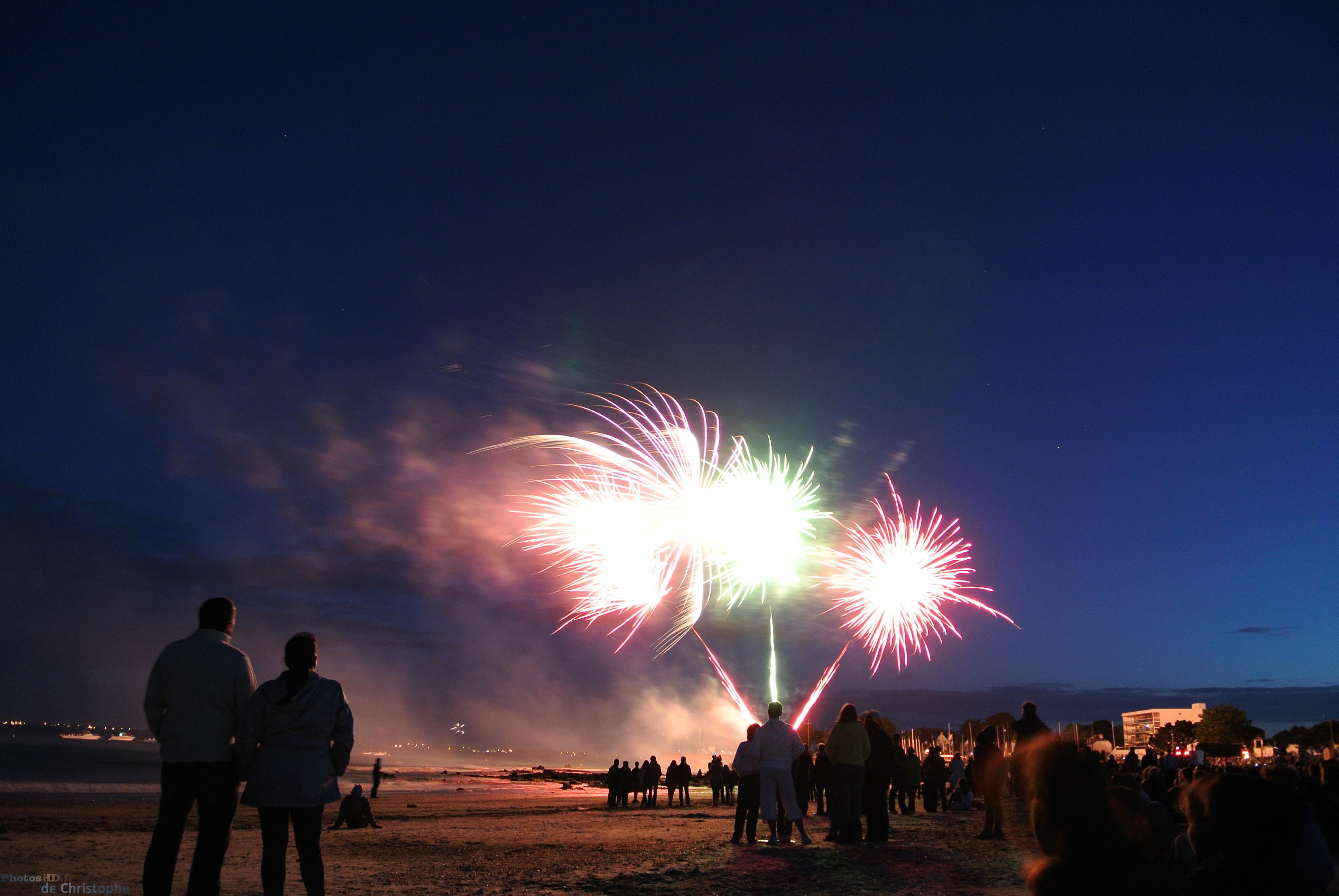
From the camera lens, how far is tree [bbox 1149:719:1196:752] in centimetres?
11309

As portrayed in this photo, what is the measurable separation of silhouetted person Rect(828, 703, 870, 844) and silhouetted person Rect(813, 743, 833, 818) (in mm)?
4212

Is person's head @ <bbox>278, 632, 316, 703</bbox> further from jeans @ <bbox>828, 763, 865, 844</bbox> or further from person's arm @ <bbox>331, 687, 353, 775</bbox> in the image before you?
jeans @ <bbox>828, 763, 865, 844</bbox>

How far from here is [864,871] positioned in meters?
7.77

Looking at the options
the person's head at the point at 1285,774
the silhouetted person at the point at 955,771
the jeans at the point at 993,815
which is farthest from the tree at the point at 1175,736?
the person's head at the point at 1285,774

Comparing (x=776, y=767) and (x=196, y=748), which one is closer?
(x=196, y=748)

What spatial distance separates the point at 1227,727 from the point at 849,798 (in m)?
118

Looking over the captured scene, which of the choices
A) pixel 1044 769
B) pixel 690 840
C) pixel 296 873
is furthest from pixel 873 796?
pixel 1044 769

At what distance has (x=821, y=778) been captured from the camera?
648 inches

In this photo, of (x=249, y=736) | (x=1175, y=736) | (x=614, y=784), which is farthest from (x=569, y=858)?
(x=1175, y=736)

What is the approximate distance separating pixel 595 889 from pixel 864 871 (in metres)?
2.73

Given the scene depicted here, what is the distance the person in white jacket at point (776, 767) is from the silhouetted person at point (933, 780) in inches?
507

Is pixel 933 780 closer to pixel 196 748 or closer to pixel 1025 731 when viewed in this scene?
pixel 1025 731

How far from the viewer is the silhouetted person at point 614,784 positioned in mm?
25703

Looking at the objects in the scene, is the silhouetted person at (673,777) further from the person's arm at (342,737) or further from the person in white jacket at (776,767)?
the person's arm at (342,737)
